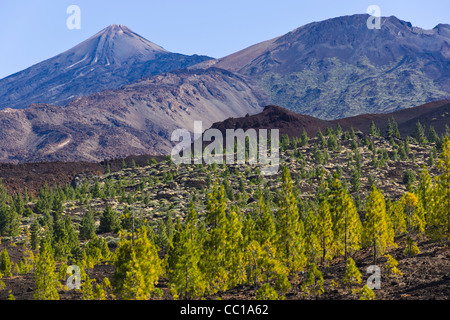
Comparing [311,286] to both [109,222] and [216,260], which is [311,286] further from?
[109,222]

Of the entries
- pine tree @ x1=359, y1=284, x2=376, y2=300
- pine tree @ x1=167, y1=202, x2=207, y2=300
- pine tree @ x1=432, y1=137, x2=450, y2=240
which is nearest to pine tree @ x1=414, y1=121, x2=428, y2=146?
pine tree @ x1=432, y1=137, x2=450, y2=240

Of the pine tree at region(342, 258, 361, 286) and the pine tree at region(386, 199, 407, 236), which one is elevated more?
the pine tree at region(386, 199, 407, 236)

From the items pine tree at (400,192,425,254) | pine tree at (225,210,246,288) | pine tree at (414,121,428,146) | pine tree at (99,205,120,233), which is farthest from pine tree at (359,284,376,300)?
pine tree at (414,121,428,146)

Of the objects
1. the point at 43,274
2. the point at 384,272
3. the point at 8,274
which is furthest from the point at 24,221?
the point at 384,272

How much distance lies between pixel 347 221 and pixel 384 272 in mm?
6923

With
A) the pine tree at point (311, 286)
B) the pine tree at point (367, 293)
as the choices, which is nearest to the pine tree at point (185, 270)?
the pine tree at point (311, 286)

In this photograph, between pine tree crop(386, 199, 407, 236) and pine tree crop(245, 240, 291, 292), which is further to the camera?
pine tree crop(386, 199, 407, 236)

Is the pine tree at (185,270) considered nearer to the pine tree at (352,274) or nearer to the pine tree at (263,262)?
the pine tree at (263,262)

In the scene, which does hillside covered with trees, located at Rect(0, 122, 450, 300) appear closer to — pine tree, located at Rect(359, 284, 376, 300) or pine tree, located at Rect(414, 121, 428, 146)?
pine tree, located at Rect(359, 284, 376, 300)

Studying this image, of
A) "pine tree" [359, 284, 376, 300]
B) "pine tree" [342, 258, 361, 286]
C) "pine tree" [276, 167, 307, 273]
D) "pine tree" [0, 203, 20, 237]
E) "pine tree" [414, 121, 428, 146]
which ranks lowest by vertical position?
"pine tree" [359, 284, 376, 300]

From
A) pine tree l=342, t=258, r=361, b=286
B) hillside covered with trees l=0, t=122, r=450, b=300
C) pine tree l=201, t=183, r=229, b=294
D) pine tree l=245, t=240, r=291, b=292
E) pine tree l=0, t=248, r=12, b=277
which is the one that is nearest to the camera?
hillside covered with trees l=0, t=122, r=450, b=300

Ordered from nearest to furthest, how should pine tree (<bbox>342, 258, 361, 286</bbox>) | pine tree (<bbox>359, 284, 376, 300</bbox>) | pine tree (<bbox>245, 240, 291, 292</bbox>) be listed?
pine tree (<bbox>359, 284, 376, 300</bbox>)
pine tree (<bbox>342, 258, 361, 286</bbox>)
pine tree (<bbox>245, 240, 291, 292</bbox>)

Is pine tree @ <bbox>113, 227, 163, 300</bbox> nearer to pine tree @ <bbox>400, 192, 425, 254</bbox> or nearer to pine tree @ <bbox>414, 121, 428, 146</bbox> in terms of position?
pine tree @ <bbox>400, 192, 425, 254</bbox>
